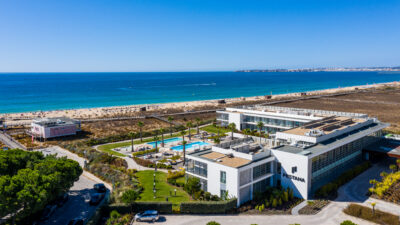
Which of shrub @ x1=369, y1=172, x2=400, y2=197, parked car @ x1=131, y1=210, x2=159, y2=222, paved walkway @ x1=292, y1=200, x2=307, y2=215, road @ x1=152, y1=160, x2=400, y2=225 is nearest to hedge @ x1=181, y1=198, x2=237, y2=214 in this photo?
road @ x1=152, y1=160, x2=400, y2=225

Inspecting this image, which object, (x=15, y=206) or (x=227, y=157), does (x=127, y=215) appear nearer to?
(x=15, y=206)

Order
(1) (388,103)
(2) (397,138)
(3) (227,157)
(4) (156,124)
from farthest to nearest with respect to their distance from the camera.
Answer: (1) (388,103), (4) (156,124), (2) (397,138), (3) (227,157)

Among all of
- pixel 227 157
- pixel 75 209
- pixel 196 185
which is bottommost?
pixel 75 209

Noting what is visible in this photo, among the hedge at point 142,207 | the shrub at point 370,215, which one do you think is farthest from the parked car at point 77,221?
the shrub at point 370,215


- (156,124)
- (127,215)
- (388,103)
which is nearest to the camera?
(127,215)

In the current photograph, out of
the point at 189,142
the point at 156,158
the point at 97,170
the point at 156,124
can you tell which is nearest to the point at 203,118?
the point at 156,124

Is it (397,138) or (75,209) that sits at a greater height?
(397,138)

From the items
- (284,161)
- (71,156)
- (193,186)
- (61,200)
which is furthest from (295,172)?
(71,156)
